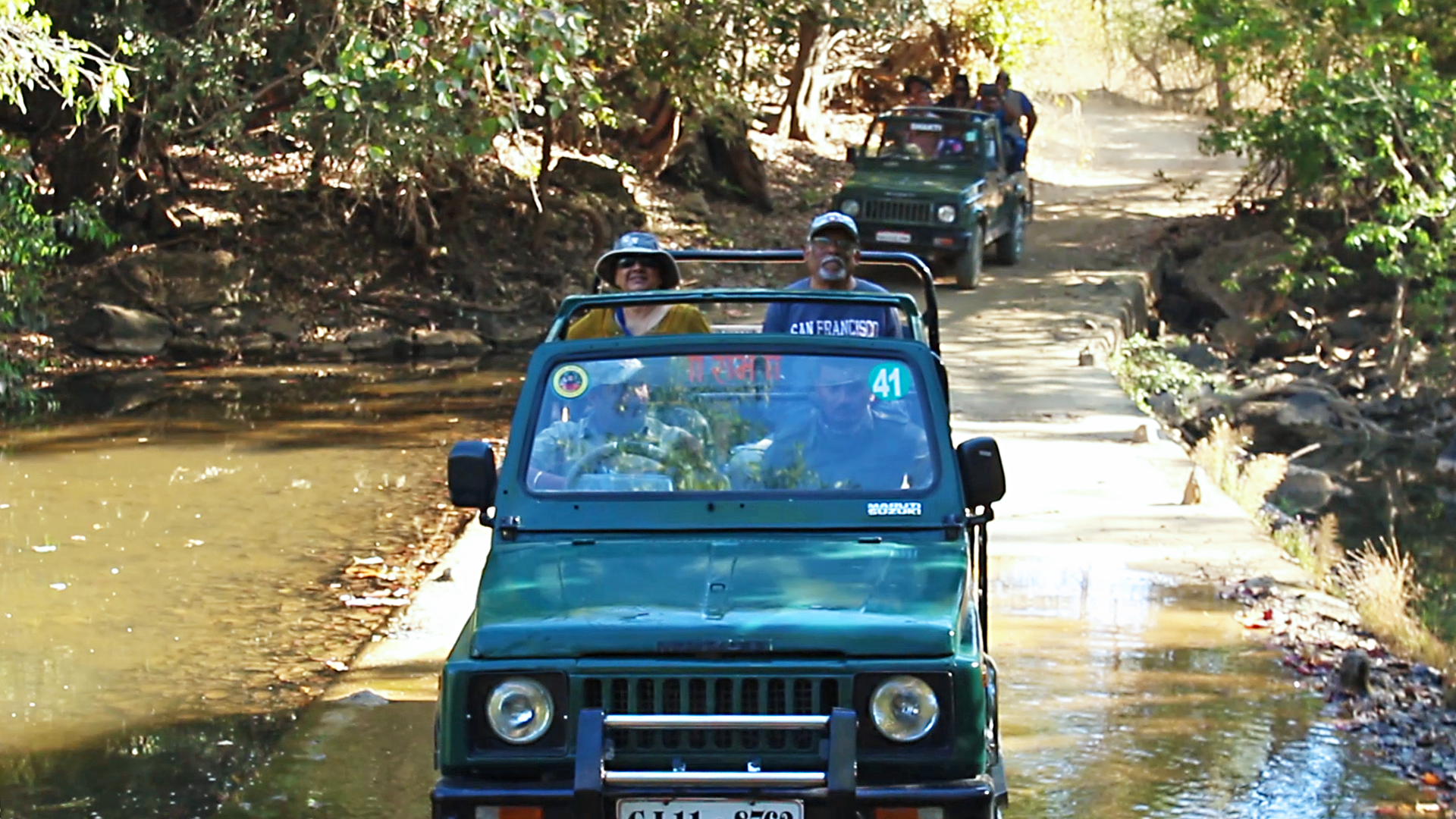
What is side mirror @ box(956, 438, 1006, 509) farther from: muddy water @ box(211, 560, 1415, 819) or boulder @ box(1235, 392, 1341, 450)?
boulder @ box(1235, 392, 1341, 450)

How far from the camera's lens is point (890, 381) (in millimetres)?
5516

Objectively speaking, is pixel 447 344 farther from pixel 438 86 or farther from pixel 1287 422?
pixel 1287 422

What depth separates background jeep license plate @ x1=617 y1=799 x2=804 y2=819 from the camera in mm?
4352

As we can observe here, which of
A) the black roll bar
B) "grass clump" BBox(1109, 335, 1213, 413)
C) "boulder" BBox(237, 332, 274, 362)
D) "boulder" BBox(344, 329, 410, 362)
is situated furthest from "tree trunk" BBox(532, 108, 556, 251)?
the black roll bar

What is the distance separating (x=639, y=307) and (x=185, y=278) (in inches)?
618

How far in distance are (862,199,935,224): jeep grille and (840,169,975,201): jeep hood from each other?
0.32 ft

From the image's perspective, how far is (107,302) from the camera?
21078 millimetres

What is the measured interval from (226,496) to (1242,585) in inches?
283

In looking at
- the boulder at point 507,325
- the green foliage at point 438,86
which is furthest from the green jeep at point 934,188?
the boulder at point 507,325

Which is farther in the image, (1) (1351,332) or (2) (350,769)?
(1) (1351,332)

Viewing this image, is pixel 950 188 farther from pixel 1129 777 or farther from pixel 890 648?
pixel 890 648

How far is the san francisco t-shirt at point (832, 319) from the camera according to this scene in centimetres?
662

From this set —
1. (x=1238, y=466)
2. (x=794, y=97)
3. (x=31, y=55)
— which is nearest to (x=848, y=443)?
(x=31, y=55)

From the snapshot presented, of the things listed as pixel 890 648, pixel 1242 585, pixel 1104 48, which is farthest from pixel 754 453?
pixel 1104 48
